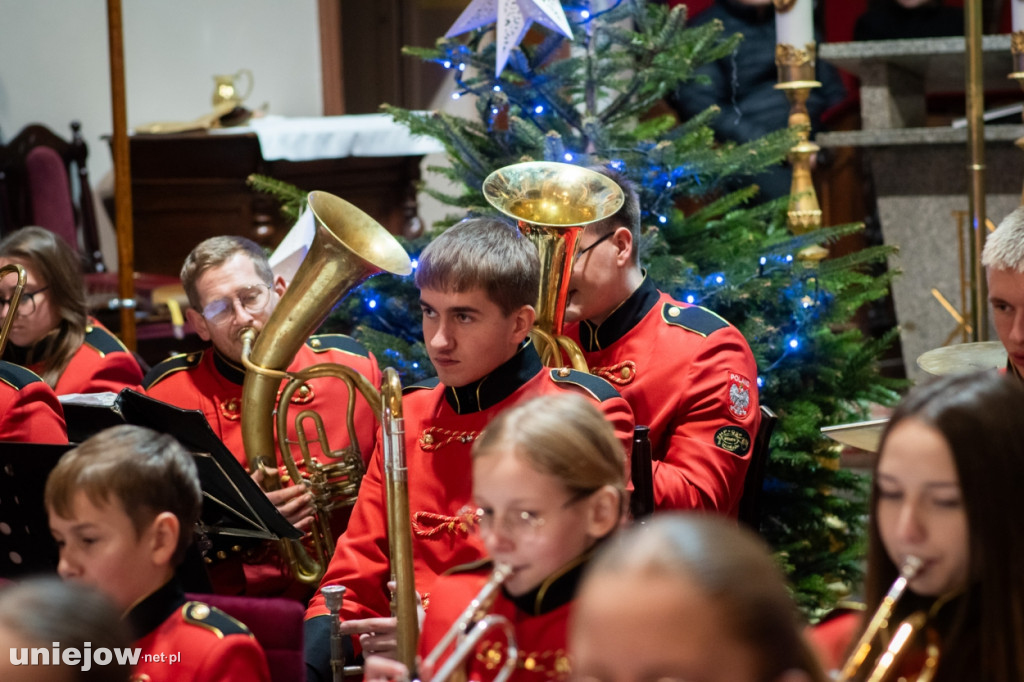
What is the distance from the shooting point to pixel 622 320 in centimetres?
288

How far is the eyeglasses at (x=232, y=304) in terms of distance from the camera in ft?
9.53

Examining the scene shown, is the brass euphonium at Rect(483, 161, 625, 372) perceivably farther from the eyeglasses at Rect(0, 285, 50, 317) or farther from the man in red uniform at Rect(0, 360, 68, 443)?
the eyeglasses at Rect(0, 285, 50, 317)

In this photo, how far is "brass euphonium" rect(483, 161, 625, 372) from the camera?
8.49ft

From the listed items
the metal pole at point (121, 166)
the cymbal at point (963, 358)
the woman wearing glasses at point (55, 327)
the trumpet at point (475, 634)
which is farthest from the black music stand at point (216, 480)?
the metal pole at point (121, 166)

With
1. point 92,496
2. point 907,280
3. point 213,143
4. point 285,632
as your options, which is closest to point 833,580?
point 907,280

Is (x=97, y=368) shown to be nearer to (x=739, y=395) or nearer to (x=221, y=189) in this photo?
(x=739, y=395)

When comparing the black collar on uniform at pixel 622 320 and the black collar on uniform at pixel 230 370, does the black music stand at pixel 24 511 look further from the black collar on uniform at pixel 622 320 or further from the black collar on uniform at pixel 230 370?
the black collar on uniform at pixel 622 320

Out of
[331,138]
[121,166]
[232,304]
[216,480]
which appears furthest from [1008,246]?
[331,138]

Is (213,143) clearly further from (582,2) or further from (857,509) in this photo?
(857,509)

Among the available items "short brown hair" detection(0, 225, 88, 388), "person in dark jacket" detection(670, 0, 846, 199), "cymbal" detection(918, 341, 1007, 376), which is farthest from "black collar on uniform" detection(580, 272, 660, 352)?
"person in dark jacket" detection(670, 0, 846, 199)

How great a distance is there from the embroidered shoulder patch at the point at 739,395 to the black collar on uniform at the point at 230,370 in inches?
45.1

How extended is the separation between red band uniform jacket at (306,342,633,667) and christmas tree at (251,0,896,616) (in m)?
1.23

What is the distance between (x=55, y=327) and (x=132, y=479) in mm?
1797

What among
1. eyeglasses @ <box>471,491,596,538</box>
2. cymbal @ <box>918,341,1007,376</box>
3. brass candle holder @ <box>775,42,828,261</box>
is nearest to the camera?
eyeglasses @ <box>471,491,596,538</box>
